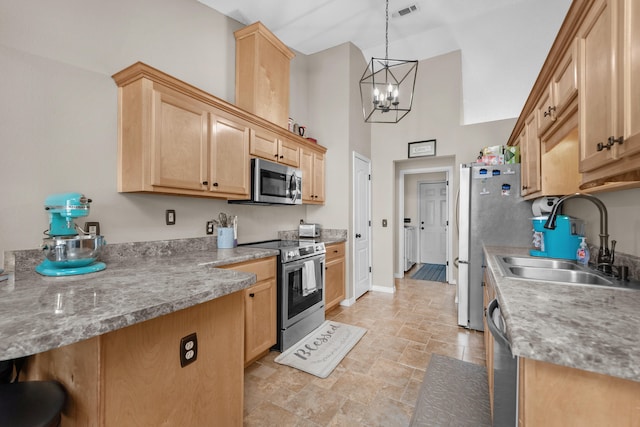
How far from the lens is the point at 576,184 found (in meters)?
1.92

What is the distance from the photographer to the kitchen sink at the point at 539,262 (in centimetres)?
185

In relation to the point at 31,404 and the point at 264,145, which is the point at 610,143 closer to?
the point at 31,404

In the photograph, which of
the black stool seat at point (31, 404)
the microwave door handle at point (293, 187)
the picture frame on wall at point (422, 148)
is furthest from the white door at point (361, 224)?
the black stool seat at point (31, 404)

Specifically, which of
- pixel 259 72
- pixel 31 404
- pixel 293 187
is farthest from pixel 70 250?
pixel 259 72

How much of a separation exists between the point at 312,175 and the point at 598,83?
2.80 metres

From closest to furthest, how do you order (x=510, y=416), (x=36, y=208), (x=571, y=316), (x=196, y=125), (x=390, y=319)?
(x=571, y=316) < (x=510, y=416) < (x=36, y=208) < (x=196, y=125) < (x=390, y=319)

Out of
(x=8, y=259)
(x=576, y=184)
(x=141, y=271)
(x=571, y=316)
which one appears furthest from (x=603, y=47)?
(x=8, y=259)

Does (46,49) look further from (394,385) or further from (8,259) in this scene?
(394,385)

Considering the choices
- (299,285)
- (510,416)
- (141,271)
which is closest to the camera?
(510,416)

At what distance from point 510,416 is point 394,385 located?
1.15 meters

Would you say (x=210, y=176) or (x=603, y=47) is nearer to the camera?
(x=603, y=47)

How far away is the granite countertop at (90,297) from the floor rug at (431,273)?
14.7 ft

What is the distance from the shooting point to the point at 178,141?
1999 millimetres

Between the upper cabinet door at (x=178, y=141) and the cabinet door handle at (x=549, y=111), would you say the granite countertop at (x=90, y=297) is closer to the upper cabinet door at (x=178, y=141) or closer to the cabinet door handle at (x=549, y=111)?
the upper cabinet door at (x=178, y=141)
